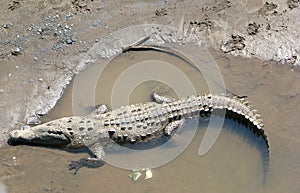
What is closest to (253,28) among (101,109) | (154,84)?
(154,84)

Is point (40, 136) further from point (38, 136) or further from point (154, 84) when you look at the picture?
point (154, 84)

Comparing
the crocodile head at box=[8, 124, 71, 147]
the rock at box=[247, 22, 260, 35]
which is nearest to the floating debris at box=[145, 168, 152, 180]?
the crocodile head at box=[8, 124, 71, 147]

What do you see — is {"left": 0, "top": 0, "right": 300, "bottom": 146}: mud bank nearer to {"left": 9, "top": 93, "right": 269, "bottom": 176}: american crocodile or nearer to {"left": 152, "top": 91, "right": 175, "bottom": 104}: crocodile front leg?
{"left": 9, "top": 93, "right": 269, "bottom": 176}: american crocodile

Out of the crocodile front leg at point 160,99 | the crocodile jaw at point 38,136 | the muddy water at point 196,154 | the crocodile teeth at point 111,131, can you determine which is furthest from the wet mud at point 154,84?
the crocodile teeth at point 111,131

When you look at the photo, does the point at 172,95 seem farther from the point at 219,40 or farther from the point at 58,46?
the point at 58,46

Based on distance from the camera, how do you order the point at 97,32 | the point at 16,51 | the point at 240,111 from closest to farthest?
the point at 240,111 < the point at 16,51 < the point at 97,32

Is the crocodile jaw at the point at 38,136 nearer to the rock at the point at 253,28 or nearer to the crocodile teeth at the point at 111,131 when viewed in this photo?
the crocodile teeth at the point at 111,131
